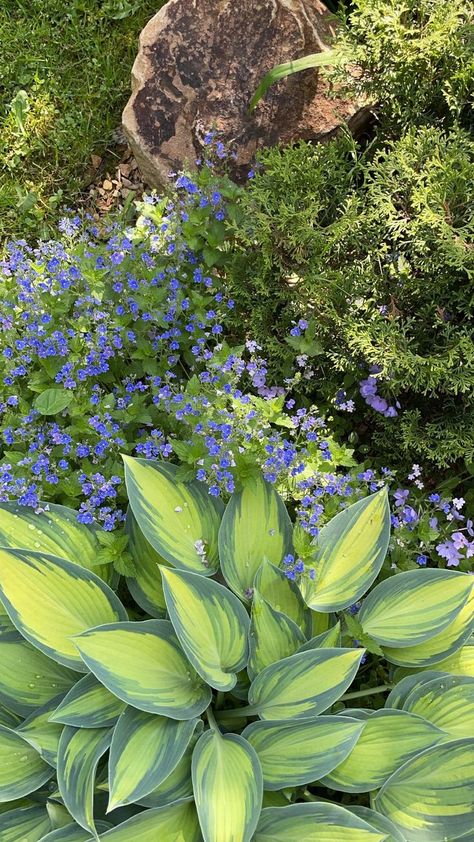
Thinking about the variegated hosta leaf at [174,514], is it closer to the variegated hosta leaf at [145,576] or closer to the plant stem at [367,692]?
the variegated hosta leaf at [145,576]

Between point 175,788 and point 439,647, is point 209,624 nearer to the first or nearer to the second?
point 175,788

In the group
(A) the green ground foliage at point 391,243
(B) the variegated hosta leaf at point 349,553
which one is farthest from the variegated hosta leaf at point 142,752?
(A) the green ground foliage at point 391,243

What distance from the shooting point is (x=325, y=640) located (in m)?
1.82

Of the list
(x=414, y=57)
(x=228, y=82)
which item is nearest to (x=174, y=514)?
(x=414, y=57)

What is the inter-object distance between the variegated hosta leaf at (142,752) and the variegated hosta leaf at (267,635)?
0.76 feet

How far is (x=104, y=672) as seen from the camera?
1650 millimetres

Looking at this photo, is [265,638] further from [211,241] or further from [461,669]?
[211,241]

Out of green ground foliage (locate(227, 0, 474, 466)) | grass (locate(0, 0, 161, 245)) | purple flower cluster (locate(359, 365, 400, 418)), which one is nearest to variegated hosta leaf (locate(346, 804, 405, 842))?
green ground foliage (locate(227, 0, 474, 466))

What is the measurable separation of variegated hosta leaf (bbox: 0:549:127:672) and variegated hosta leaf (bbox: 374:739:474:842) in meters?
0.85

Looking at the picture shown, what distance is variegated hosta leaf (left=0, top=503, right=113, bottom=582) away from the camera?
192 centimetres

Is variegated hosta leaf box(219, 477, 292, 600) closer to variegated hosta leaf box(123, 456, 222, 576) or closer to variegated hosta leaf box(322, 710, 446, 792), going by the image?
variegated hosta leaf box(123, 456, 222, 576)

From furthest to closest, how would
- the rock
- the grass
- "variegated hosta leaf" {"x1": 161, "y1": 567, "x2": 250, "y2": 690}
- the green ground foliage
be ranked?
the grass, the rock, the green ground foliage, "variegated hosta leaf" {"x1": 161, "y1": 567, "x2": 250, "y2": 690}

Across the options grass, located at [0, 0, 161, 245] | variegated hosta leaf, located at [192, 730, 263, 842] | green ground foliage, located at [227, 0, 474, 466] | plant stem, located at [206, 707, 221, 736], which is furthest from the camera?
grass, located at [0, 0, 161, 245]

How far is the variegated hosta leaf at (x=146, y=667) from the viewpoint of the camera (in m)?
1.66
